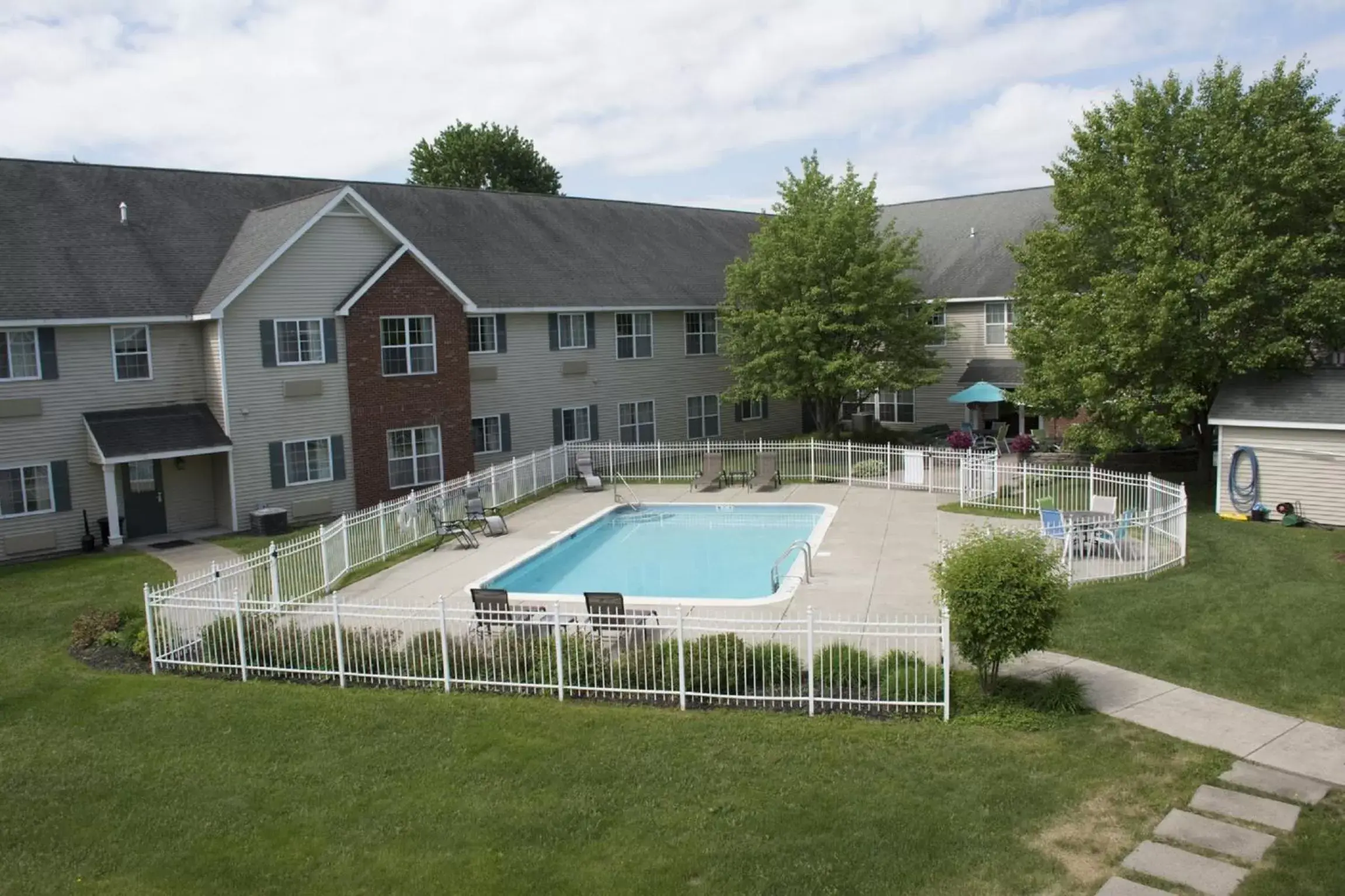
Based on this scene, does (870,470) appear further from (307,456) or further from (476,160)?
(476,160)

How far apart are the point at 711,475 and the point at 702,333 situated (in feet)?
31.1

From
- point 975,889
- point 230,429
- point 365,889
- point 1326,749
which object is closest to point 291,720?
point 365,889

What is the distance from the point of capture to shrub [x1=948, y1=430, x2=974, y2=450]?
110ft

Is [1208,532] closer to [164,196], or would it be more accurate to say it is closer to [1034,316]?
[1034,316]

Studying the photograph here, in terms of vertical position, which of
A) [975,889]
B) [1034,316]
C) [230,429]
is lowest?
[975,889]

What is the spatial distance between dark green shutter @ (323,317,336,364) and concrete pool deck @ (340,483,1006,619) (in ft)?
20.7

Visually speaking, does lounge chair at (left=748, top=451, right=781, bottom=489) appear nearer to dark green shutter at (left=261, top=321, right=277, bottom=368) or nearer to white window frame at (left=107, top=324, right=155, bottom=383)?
dark green shutter at (left=261, top=321, right=277, bottom=368)

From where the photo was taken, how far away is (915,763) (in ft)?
35.4

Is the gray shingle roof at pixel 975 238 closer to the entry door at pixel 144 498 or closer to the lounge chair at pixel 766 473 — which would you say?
the lounge chair at pixel 766 473

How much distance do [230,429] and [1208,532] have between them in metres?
22.1

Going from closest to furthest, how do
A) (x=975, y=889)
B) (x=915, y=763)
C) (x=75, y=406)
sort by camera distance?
(x=975, y=889), (x=915, y=763), (x=75, y=406)

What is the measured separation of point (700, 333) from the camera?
38.0 m

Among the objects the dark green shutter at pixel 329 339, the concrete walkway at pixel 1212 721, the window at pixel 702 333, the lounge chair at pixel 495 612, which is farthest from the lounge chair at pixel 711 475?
the concrete walkway at pixel 1212 721

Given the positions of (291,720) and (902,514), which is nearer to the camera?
(291,720)
